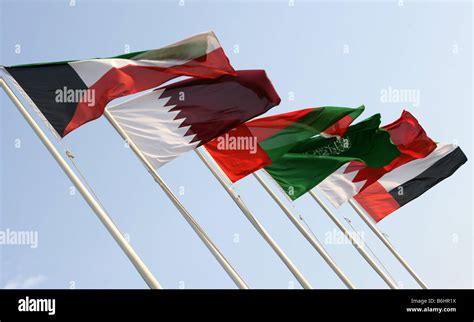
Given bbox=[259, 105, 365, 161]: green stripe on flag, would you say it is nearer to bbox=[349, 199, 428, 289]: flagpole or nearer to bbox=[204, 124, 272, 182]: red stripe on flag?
bbox=[204, 124, 272, 182]: red stripe on flag

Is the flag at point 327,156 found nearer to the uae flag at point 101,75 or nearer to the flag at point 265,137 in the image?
the flag at point 265,137

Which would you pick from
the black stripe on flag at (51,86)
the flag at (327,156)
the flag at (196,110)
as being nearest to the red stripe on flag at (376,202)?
the flag at (327,156)

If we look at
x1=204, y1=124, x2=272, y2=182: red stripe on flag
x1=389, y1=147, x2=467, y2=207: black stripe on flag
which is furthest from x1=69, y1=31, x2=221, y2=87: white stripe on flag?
x1=389, y1=147, x2=467, y2=207: black stripe on flag

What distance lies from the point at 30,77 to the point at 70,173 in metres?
3.06

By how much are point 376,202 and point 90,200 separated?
17.1 meters

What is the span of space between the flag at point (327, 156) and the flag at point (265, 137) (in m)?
0.80

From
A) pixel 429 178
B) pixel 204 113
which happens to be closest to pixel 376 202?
pixel 429 178

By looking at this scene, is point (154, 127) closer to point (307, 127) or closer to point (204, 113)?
point (204, 113)

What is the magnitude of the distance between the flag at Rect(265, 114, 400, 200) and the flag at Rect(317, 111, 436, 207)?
3.86 feet

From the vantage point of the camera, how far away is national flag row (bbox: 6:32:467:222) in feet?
56.2

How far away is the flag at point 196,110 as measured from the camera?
61.4 ft
